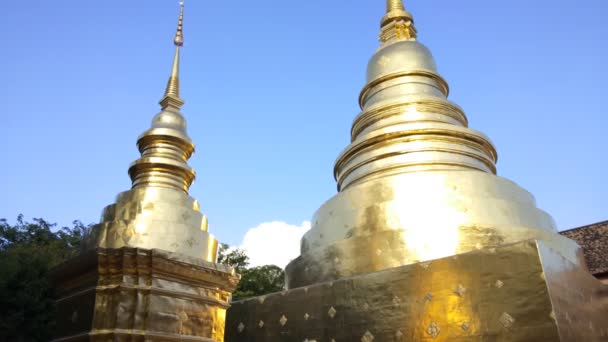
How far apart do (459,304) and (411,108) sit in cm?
326

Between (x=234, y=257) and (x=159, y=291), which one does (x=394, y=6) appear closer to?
(x=159, y=291)

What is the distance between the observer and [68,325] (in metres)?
3.85

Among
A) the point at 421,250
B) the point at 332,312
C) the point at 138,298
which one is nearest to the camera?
the point at 138,298

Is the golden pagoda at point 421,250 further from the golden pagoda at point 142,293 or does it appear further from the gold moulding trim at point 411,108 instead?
the golden pagoda at point 142,293

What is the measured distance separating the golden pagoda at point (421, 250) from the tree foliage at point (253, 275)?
1339 centimetres

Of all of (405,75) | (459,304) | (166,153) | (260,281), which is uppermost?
(260,281)

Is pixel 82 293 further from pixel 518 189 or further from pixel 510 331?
pixel 518 189

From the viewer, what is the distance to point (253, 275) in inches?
791

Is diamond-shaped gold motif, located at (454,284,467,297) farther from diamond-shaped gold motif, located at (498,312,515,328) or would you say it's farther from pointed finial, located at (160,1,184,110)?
pointed finial, located at (160,1,184,110)

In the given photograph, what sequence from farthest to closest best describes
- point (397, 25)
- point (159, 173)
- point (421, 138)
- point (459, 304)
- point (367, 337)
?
point (397, 25) → point (159, 173) → point (421, 138) → point (367, 337) → point (459, 304)

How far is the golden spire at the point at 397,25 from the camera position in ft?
26.5

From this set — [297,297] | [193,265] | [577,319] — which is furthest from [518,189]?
[193,265]

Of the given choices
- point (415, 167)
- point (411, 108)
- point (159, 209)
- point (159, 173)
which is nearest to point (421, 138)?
point (415, 167)

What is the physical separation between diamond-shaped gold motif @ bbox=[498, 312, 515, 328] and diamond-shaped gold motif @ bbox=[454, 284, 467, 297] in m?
0.33
